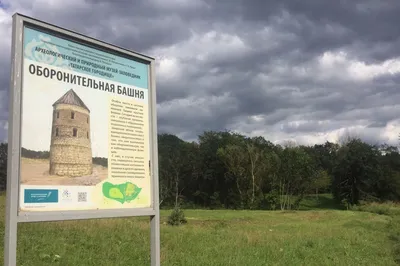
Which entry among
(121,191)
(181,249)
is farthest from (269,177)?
(121,191)

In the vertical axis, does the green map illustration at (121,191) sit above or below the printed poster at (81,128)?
below

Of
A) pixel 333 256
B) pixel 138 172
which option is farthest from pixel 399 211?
pixel 138 172

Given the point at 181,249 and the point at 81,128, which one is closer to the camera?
the point at 81,128

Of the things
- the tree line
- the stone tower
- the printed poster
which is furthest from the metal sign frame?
the tree line

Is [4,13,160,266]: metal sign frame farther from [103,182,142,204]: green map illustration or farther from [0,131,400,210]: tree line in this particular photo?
[0,131,400,210]: tree line

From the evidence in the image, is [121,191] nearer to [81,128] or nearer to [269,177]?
[81,128]

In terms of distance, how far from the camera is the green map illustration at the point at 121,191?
484 centimetres

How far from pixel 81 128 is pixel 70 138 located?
0.61 feet

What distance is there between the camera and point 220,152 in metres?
69.1

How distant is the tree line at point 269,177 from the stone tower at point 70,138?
59.3m

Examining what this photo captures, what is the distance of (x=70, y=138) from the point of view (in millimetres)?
4508

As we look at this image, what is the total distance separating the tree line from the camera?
216 ft

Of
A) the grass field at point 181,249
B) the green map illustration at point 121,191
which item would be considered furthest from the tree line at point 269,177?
the green map illustration at point 121,191

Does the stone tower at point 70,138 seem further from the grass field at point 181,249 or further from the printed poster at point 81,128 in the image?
the grass field at point 181,249
